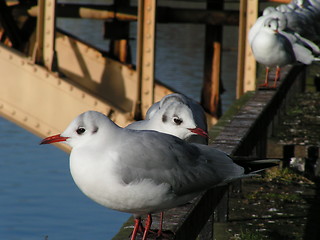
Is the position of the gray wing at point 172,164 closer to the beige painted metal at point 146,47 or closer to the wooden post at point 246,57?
the wooden post at point 246,57

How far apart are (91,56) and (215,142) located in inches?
342

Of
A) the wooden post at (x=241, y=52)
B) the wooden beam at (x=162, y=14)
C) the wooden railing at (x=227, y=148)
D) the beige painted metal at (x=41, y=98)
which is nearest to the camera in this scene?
the wooden railing at (x=227, y=148)

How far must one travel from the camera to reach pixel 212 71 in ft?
44.3

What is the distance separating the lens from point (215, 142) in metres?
5.39

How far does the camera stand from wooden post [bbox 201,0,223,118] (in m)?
13.4

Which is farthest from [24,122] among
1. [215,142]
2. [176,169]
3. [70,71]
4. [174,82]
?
[174,82]

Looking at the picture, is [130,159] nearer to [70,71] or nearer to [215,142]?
[215,142]

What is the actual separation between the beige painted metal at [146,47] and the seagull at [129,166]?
694 cm

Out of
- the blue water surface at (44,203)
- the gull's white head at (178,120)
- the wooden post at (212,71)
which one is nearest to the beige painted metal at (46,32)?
the blue water surface at (44,203)

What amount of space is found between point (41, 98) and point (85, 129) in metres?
7.99

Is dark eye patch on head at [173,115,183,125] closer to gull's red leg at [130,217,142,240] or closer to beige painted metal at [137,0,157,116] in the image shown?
gull's red leg at [130,217,142,240]

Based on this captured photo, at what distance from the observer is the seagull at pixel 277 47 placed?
7.95 metres

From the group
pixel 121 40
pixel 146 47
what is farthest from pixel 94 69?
pixel 146 47

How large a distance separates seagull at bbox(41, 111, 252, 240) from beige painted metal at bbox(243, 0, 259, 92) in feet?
20.6
